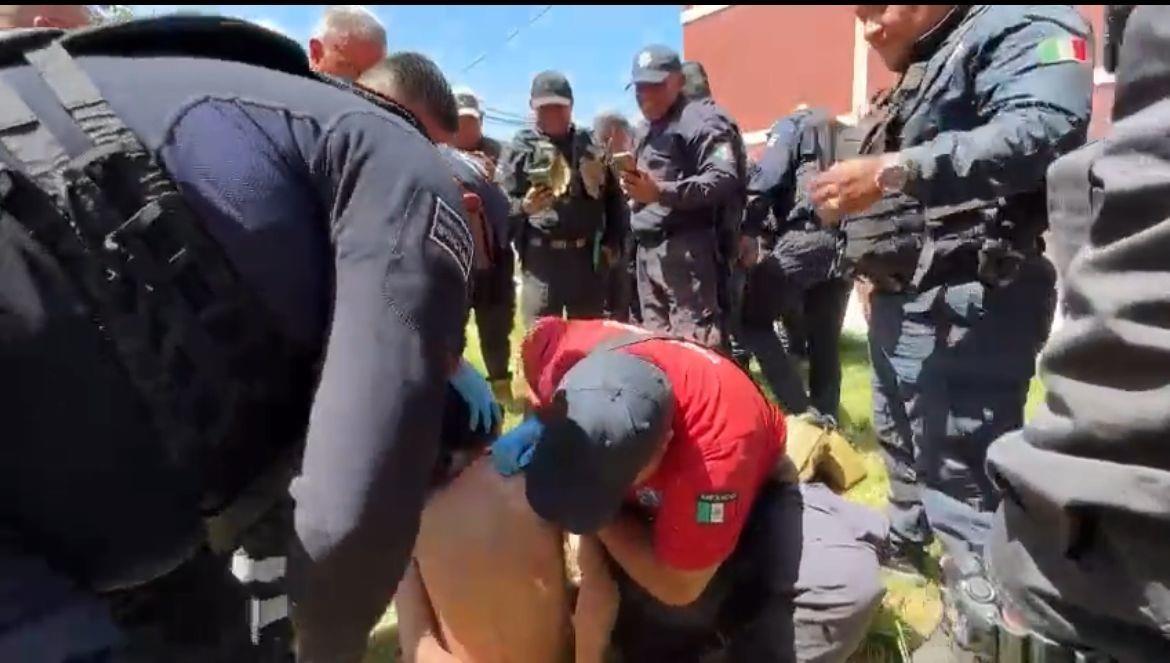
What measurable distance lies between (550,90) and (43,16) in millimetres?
3137

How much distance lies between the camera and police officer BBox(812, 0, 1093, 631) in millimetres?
1985

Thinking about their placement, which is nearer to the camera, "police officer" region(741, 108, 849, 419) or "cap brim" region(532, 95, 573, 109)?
"police officer" region(741, 108, 849, 419)

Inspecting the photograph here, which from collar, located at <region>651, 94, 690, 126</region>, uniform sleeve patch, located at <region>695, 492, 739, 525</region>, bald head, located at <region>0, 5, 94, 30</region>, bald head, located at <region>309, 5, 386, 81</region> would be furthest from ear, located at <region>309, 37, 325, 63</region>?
collar, located at <region>651, 94, 690, 126</region>

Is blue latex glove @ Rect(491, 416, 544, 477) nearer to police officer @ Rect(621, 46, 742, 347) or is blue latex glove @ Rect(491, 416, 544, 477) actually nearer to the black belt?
police officer @ Rect(621, 46, 742, 347)

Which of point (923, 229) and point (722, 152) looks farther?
point (722, 152)

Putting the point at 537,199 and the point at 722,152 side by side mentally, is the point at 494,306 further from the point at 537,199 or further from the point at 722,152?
the point at 722,152

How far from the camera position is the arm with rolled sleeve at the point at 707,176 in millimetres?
4059

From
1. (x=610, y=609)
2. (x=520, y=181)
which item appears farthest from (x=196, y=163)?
(x=520, y=181)

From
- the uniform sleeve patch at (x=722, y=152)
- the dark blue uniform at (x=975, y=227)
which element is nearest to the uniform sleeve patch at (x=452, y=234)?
the dark blue uniform at (x=975, y=227)

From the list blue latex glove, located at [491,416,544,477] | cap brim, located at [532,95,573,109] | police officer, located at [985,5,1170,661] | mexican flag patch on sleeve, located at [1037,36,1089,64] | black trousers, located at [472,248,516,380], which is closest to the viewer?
police officer, located at [985,5,1170,661]

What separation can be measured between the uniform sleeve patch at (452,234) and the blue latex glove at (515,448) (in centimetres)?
81

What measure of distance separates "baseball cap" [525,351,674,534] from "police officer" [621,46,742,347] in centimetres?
241

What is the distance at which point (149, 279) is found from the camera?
34.9 inches

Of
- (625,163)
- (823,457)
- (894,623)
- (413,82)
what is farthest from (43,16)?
(625,163)
